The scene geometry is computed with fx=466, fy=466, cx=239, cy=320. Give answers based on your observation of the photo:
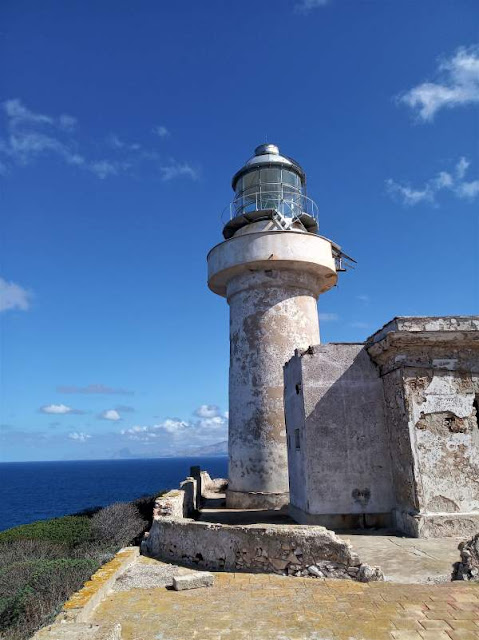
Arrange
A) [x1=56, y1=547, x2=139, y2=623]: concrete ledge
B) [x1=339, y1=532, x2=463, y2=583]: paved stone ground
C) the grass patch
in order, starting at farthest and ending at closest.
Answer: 1. the grass patch
2. [x1=339, y1=532, x2=463, y2=583]: paved stone ground
3. [x1=56, y1=547, x2=139, y2=623]: concrete ledge

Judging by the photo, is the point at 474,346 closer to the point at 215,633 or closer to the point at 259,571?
the point at 259,571

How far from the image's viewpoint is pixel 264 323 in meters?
14.4

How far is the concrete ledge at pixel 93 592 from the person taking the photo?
5.35 metres

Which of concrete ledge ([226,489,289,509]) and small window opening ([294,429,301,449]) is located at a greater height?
small window opening ([294,429,301,449])

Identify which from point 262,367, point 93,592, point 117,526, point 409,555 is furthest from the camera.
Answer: point 117,526

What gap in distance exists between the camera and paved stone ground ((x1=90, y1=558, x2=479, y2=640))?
482cm

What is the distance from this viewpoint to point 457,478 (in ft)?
27.5

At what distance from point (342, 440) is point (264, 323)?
5.31 m

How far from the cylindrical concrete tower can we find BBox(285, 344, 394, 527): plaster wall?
3.16m

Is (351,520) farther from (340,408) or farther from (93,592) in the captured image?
(93,592)

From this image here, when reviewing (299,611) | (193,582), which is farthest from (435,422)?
(193,582)

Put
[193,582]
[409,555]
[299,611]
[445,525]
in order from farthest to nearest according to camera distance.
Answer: [445,525] → [409,555] → [193,582] → [299,611]

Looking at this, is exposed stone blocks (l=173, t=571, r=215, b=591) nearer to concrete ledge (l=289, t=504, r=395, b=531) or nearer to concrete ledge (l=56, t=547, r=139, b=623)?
concrete ledge (l=56, t=547, r=139, b=623)

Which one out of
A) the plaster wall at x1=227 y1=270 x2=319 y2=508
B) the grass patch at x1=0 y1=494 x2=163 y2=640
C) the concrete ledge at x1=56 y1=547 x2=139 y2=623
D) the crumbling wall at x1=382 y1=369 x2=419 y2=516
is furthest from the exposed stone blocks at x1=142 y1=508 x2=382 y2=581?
the plaster wall at x1=227 y1=270 x2=319 y2=508
